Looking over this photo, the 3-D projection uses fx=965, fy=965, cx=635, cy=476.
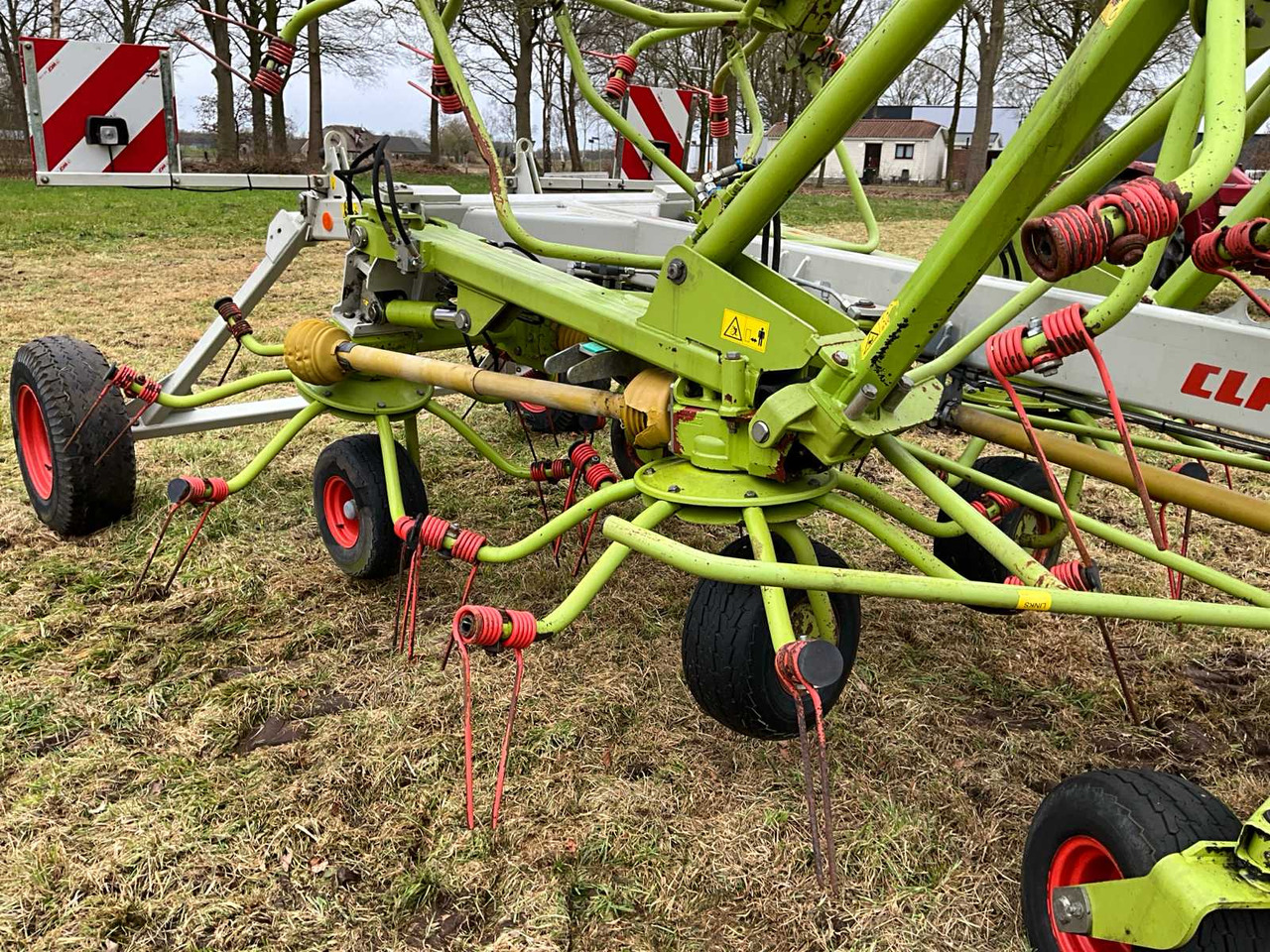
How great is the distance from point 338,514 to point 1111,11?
A: 2.80m

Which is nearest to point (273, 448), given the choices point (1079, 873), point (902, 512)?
point (902, 512)

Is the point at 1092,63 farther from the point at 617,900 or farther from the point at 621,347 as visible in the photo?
the point at 617,900

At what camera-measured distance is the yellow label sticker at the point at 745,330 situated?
2266 mm

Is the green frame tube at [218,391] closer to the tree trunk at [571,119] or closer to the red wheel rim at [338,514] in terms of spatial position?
the red wheel rim at [338,514]

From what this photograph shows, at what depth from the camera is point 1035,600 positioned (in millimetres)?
1690

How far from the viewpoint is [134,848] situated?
216 cm

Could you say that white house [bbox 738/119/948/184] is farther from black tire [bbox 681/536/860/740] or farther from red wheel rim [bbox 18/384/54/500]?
black tire [bbox 681/536/860/740]

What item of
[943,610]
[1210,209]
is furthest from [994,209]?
[1210,209]

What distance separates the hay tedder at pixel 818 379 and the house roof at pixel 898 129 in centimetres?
5579

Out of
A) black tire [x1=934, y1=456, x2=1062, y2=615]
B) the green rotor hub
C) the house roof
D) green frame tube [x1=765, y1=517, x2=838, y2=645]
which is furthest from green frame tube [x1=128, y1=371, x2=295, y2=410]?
the house roof

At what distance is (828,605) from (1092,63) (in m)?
1.27

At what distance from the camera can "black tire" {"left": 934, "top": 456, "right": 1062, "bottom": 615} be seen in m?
3.19

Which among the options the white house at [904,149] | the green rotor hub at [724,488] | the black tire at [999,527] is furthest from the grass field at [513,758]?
the white house at [904,149]

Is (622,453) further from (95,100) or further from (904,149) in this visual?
(904,149)
